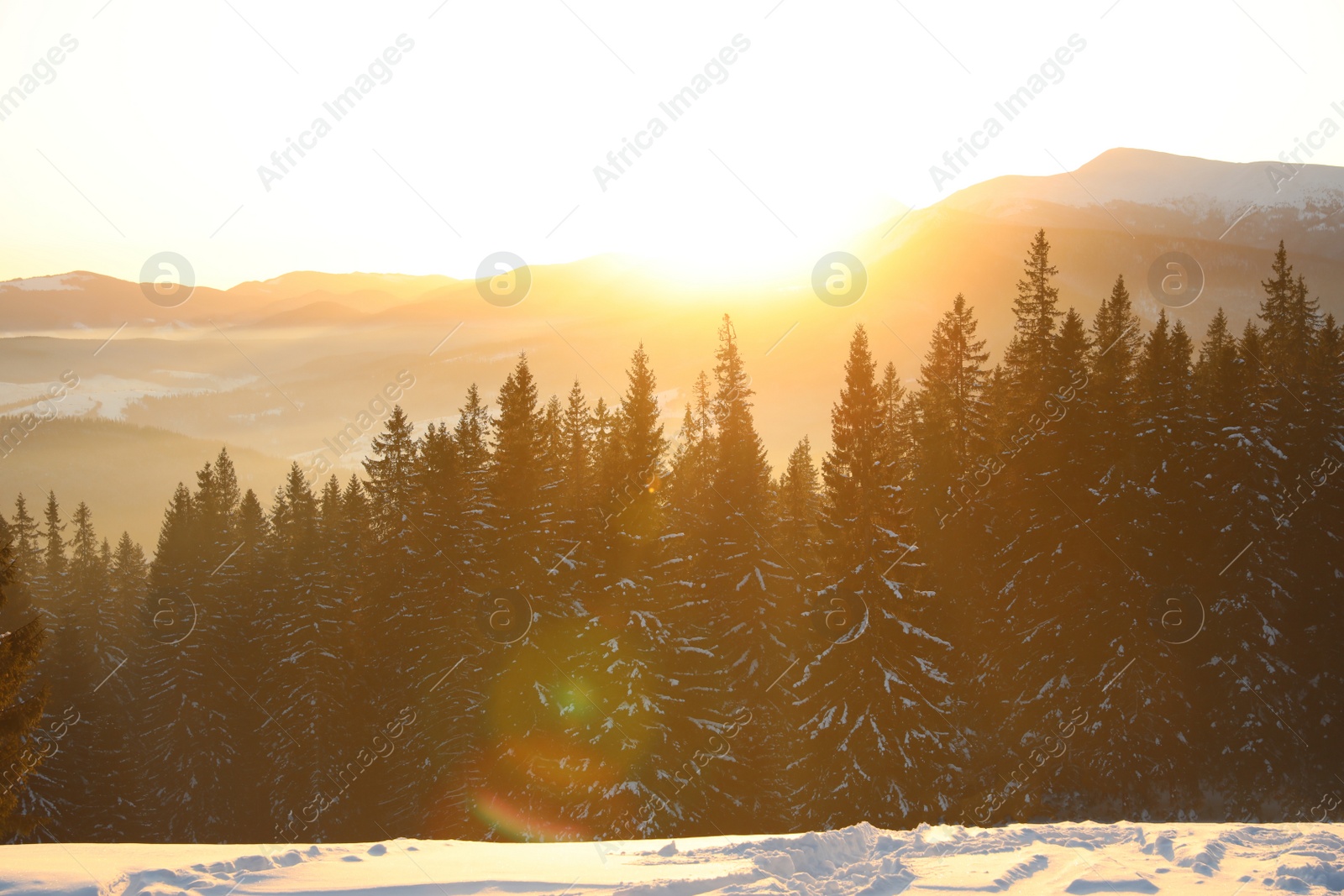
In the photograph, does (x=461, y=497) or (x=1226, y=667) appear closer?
(x=1226, y=667)

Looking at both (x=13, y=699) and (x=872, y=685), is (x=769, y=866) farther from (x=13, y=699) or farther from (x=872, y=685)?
(x=13, y=699)

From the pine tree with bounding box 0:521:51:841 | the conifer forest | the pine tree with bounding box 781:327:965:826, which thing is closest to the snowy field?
the pine tree with bounding box 0:521:51:841

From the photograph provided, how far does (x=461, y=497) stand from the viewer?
3850cm

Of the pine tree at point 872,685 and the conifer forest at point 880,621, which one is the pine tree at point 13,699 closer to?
the conifer forest at point 880,621

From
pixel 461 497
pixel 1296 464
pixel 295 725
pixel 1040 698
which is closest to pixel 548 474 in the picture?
pixel 461 497

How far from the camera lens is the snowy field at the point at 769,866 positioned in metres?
11.0

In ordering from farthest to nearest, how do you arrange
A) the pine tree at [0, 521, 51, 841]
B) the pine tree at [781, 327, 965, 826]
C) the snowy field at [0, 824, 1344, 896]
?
the pine tree at [781, 327, 965, 826] → the pine tree at [0, 521, 51, 841] → the snowy field at [0, 824, 1344, 896]

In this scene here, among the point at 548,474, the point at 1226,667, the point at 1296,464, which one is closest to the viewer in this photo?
the point at 1226,667

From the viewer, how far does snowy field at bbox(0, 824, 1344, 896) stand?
11.0 meters

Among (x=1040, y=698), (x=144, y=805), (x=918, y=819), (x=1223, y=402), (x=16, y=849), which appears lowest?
(x=144, y=805)

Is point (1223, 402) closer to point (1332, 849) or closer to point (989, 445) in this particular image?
point (989, 445)

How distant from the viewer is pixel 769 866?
1205 cm

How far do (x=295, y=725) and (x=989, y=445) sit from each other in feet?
107

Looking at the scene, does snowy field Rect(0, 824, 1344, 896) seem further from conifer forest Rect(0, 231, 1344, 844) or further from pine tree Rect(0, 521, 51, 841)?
conifer forest Rect(0, 231, 1344, 844)
